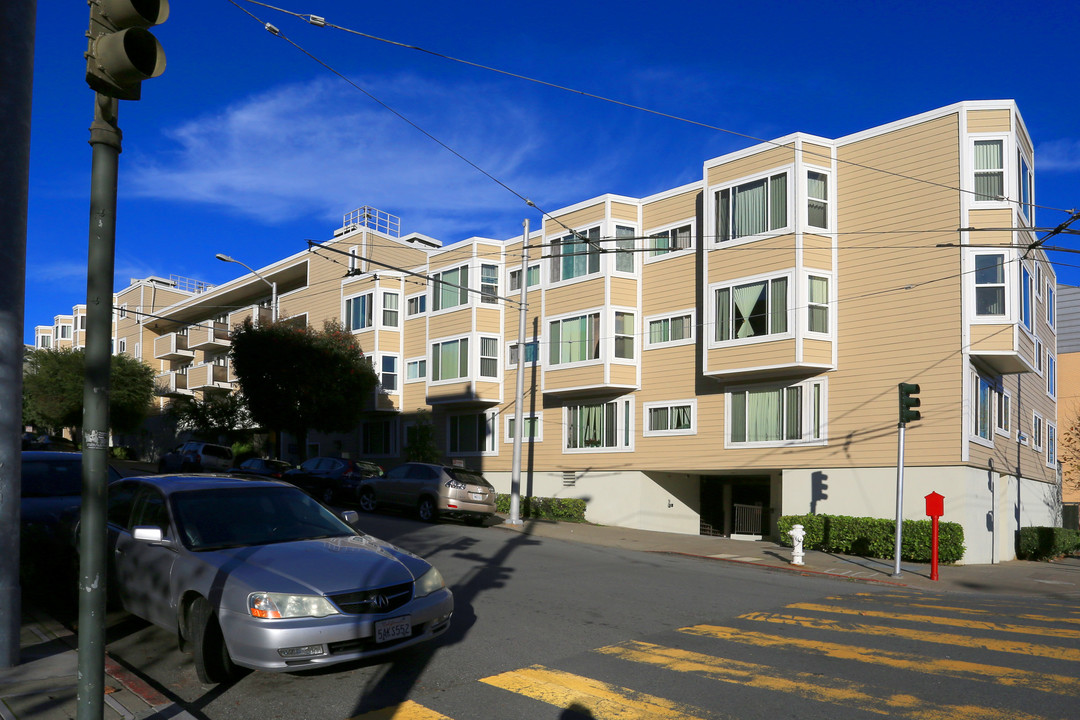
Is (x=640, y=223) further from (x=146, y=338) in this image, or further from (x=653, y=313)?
(x=146, y=338)

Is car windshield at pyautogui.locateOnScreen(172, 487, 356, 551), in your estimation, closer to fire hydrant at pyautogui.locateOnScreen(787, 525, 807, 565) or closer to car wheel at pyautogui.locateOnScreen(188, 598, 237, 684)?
car wheel at pyautogui.locateOnScreen(188, 598, 237, 684)

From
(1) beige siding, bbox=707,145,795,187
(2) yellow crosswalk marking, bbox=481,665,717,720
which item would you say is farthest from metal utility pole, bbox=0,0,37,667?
(1) beige siding, bbox=707,145,795,187

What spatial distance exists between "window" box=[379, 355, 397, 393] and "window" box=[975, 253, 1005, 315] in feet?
75.5

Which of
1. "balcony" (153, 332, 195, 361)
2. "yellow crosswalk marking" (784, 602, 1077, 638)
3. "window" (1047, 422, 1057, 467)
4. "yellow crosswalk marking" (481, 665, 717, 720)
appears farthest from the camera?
"balcony" (153, 332, 195, 361)

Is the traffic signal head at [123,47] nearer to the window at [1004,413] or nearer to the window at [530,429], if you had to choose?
the window at [1004,413]

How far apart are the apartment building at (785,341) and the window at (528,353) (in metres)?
0.07

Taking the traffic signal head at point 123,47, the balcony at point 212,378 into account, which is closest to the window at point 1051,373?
the traffic signal head at point 123,47

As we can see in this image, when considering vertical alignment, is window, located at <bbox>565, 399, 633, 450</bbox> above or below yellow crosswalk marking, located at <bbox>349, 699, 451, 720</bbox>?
above

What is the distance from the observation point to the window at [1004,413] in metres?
22.8

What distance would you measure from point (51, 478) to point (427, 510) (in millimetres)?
11563

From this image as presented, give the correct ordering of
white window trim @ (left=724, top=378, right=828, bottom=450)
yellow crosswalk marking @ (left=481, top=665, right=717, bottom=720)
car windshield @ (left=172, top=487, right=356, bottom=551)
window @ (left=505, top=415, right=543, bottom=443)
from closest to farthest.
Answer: yellow crosswalk marking @ (left=481, top=665, right=717, bottom=720) → car windshield @ (left=172, top=487, right=356, bottom=551) → white window trim @ (left=724, top=378, right=828, bottom=450) → window @ (left=505, top=415, right=543, bottom=443)

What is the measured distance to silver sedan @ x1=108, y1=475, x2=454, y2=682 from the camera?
6.44 metres

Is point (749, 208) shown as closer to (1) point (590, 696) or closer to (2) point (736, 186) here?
(2) point (736, 186)

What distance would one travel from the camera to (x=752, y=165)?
76.1 feet
